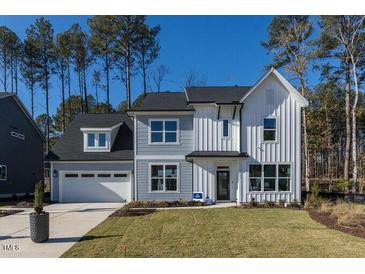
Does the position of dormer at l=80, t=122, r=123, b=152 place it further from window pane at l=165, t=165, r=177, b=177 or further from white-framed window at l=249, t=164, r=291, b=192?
white-framed window at l=249, t=164, r=291, b=192

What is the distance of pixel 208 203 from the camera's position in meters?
16.5

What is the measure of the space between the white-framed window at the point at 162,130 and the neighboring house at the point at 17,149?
34.5 ft

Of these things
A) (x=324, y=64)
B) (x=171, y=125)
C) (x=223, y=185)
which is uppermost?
(x=324, y=64)

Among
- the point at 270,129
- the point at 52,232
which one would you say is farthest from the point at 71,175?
the point at 270,129

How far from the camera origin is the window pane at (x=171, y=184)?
17062 millimetres

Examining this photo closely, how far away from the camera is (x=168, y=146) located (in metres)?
17.1

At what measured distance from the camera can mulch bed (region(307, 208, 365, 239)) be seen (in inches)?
353

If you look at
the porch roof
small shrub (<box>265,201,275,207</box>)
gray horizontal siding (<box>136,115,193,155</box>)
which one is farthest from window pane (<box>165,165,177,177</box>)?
small shrub (<box>265,201,275,207</box>)

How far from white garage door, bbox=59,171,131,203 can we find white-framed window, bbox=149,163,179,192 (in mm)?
1836

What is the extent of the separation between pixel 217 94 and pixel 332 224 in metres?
9.79

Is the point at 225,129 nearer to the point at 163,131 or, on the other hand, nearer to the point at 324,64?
the point at 163,131
